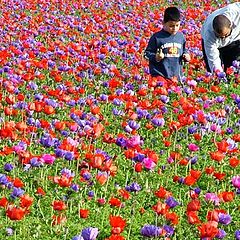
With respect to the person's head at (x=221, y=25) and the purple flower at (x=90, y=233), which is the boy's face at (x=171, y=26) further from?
the purple flower at (x=90, y=233)

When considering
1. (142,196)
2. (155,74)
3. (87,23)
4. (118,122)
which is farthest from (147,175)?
(87,23)

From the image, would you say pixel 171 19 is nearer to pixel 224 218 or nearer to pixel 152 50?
pixel 152 50

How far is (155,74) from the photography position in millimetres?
7984

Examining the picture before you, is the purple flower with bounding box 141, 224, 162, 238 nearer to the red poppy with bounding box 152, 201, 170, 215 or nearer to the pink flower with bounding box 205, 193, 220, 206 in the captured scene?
the red poppy with bounding box 152, 201, 170, 215

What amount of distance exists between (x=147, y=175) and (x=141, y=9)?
10.1 m

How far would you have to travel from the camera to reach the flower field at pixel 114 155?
4145 millimetres

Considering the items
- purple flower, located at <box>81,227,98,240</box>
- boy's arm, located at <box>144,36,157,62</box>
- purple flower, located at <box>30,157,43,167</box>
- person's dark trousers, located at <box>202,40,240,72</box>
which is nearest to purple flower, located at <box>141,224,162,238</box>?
purple flower, located at <box>81,227,98,240</box>

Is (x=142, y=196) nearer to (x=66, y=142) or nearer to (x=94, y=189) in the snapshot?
(x=94, y=189)

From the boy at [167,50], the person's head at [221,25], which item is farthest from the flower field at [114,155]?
the person's head at [221,25]

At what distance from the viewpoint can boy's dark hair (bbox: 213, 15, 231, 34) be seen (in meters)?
6.97

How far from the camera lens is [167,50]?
7.82 m

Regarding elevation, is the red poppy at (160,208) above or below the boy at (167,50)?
below

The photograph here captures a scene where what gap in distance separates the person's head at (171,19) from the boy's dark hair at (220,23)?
1.82 ft

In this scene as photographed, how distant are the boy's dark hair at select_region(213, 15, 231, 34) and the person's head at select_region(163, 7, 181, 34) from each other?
1.82 ft
